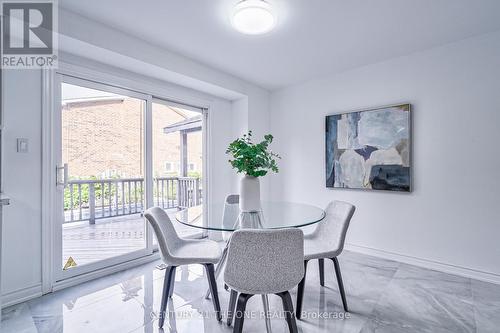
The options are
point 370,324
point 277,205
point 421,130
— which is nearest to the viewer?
point 370,324

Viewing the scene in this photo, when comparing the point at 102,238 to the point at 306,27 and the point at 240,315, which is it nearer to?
the point at 240,315

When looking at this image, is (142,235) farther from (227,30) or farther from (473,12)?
(473,12)

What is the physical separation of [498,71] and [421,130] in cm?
81

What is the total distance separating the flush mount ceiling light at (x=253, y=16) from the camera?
1.98 metres

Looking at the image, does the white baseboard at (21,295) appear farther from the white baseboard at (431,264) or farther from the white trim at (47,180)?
the white baseboard at (431,264)

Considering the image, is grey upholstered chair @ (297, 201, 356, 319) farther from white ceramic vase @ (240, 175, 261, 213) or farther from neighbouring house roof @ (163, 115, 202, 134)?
neighbouring house roof @ (163, 115, 202, 134)

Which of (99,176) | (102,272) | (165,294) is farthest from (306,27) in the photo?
(102,272)

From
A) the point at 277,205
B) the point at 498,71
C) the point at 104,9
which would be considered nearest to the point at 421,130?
the point at 498,71

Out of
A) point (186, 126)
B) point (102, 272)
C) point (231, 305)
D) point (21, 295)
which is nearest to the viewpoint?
point (231, 305)

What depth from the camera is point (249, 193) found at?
2.20 metres

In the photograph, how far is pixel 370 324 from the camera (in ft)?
5.94

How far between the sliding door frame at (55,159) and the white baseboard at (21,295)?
1.9 inches

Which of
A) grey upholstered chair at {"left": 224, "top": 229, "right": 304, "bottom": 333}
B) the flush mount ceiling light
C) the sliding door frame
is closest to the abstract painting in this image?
the flush mount ceiling light
